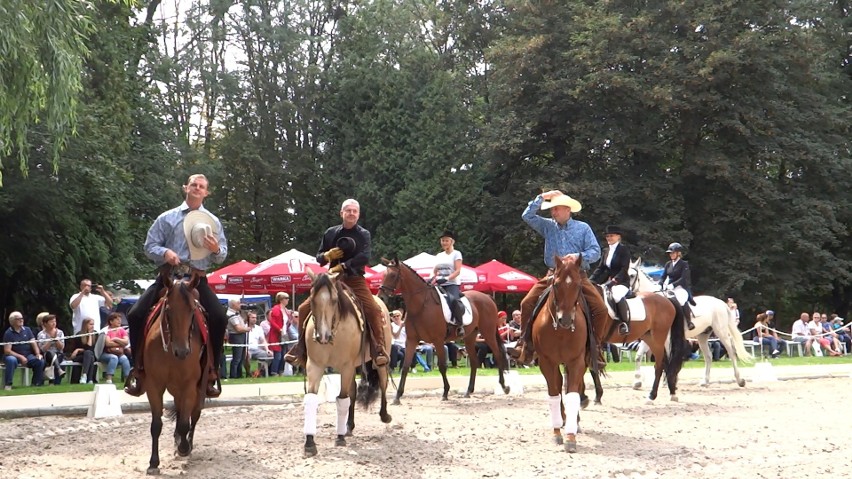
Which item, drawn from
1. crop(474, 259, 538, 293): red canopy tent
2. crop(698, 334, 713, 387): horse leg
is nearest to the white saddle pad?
crop(698, 334, 713, 387): horse leg

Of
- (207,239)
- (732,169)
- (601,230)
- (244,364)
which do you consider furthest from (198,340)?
(732,169)

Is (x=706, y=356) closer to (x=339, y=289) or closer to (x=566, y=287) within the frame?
(x=566, y=287)

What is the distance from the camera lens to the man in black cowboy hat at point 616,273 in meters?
16.8

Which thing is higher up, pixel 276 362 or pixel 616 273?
pixel 616 273

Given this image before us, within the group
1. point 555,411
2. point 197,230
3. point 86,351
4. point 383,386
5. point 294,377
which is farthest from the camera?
point 294,377

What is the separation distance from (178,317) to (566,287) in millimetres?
4227

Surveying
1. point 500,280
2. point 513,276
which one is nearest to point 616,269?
point 500,280

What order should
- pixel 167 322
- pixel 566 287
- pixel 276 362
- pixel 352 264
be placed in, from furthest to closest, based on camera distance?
1. pixel 276 362
2. pixel 352 264
3. pixel 566 287
4. pixel 167 322

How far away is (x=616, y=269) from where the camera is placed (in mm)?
17156

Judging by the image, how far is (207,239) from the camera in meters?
10.8

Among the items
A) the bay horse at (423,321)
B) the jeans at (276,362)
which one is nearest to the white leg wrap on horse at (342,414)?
the bay horse at (423,321)

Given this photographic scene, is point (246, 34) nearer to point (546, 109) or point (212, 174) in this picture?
point (212, 174)

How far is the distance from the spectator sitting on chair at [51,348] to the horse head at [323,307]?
11.2m

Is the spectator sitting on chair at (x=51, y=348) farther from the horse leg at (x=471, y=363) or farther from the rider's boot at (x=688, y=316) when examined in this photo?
the rider's boot at (x=688, y=316)
